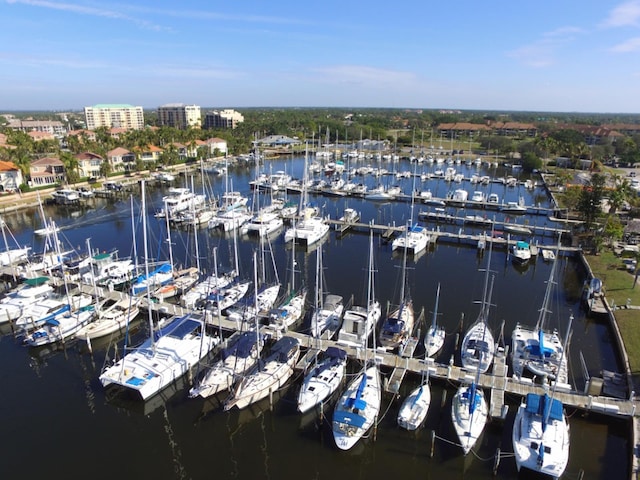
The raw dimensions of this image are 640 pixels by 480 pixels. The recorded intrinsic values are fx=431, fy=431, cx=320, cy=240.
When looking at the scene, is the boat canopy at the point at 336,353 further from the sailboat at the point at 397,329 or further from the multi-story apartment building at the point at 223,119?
the multi-story apartment building at the point at 223,119

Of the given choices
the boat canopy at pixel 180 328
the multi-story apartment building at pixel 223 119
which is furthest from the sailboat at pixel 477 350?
the multi-story apartment building at pixel 223 119

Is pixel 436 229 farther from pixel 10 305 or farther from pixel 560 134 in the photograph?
pixel 560 134

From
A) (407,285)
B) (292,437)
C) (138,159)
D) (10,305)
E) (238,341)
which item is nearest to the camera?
(292,437)

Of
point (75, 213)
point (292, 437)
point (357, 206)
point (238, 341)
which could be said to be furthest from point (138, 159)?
point (292, 437)

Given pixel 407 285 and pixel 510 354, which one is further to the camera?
pixel 407 285

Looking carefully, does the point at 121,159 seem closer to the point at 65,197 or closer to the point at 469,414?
the point at 65,197

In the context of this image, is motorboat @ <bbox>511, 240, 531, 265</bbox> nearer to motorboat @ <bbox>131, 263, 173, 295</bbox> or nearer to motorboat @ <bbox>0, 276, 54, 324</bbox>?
motorboat @ <bbox>131, 263, 173, 295</bbox>

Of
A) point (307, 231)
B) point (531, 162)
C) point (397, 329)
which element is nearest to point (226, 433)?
point (397, 329)
